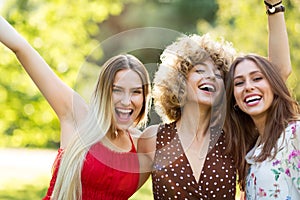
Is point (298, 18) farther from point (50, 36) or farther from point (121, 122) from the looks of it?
point (121, 122)

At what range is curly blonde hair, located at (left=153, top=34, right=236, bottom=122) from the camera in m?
3.13

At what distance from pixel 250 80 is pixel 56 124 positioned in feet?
22.1

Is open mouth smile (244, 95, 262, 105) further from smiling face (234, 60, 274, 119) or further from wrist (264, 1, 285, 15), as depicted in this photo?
wrist (264, 1, 285, 15)

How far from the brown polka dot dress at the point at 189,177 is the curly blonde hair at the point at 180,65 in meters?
0.28

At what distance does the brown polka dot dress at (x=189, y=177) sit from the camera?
3.00 metres

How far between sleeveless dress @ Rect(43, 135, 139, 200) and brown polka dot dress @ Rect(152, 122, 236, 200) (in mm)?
154

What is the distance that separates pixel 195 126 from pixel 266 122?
1.38 feet

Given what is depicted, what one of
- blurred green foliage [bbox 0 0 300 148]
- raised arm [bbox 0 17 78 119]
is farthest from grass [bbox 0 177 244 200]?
raised arm [bbox 0 17 78 119]

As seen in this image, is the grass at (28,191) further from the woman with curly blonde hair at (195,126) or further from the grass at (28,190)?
the woman with curly blonde hair at (195,126)

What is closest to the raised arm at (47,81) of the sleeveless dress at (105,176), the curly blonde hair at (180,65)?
the sleeveless dress at (105,176)

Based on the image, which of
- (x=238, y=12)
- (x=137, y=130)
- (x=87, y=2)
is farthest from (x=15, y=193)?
(x=137, y=130)

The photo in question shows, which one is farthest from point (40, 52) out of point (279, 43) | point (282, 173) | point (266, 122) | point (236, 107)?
point (282, 173)

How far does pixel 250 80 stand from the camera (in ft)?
9.51

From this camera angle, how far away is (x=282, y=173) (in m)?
2.70
